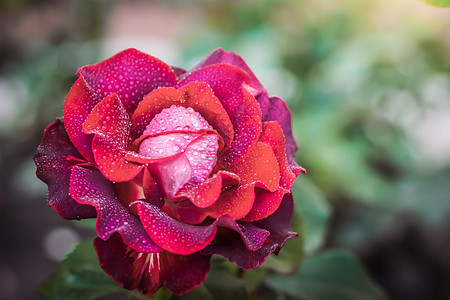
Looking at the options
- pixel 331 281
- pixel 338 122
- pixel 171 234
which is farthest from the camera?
pixel 338 122

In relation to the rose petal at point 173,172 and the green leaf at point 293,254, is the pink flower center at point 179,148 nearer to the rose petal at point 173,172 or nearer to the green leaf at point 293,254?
the rose petal at point 173,172

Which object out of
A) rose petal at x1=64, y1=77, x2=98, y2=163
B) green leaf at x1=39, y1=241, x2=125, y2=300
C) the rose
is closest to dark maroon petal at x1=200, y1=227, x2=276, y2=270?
the rose

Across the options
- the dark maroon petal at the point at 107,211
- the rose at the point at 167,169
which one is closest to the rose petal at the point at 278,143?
the rose at the point at 167,169

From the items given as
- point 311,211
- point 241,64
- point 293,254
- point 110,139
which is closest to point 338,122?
point 311,211

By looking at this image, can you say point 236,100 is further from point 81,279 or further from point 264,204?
point 81,279

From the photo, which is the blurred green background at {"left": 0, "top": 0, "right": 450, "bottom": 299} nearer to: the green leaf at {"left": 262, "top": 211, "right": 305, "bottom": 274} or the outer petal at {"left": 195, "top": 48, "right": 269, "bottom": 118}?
the green leaf at {"left": 262, "top": 211, "right": 305, "bottom": 274}

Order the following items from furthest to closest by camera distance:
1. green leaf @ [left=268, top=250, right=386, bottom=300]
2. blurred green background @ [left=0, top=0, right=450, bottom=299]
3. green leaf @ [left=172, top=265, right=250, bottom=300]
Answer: blurred green background @ [left=0, top=0, right=450, bottom=299], green leaf @ [left=268, top=250, right=386, bottom=300], green leaf @ [left=172, top=265, right=250, bottom=300]
